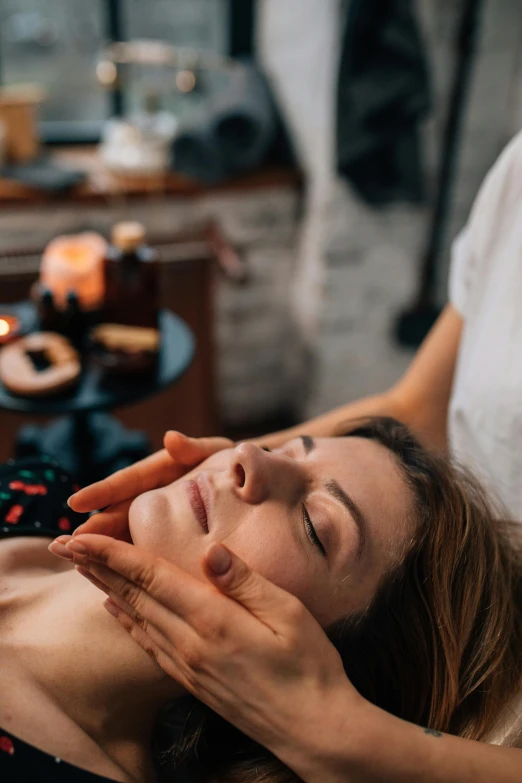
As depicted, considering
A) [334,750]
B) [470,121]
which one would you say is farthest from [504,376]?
[470,121]

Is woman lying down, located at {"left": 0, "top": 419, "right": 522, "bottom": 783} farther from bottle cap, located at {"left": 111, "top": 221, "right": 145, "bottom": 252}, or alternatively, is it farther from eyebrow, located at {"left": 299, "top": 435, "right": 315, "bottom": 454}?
bottle cap, located at {"left": 111, "top": 221, "right": 145, "bottom": 252}

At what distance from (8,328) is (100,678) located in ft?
3.45

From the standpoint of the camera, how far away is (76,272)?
5.55ft

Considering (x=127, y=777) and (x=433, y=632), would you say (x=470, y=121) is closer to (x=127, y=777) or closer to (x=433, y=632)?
(x=433, y=632)

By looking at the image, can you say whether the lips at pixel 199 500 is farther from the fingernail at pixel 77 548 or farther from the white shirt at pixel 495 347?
the white shirt at pixel 495 347

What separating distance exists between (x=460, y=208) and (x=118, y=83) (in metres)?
1.25

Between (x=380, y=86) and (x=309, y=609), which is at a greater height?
(x=380, y=86)

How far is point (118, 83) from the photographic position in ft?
6.90

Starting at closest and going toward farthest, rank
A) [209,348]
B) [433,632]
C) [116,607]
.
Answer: [116,607] < [433,632] < [209,348]

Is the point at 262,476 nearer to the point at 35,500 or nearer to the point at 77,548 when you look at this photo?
the point at 77,548

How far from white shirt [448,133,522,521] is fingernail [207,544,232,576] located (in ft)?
1.65

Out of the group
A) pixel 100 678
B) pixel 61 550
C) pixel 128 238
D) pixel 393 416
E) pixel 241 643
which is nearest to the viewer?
pixel 241 643

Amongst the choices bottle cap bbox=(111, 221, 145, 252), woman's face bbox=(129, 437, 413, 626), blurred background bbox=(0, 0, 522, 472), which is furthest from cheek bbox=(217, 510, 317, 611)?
blurred background bbox=(0, 0, 522, 472)

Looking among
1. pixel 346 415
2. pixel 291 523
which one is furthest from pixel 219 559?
pixel 346 415
